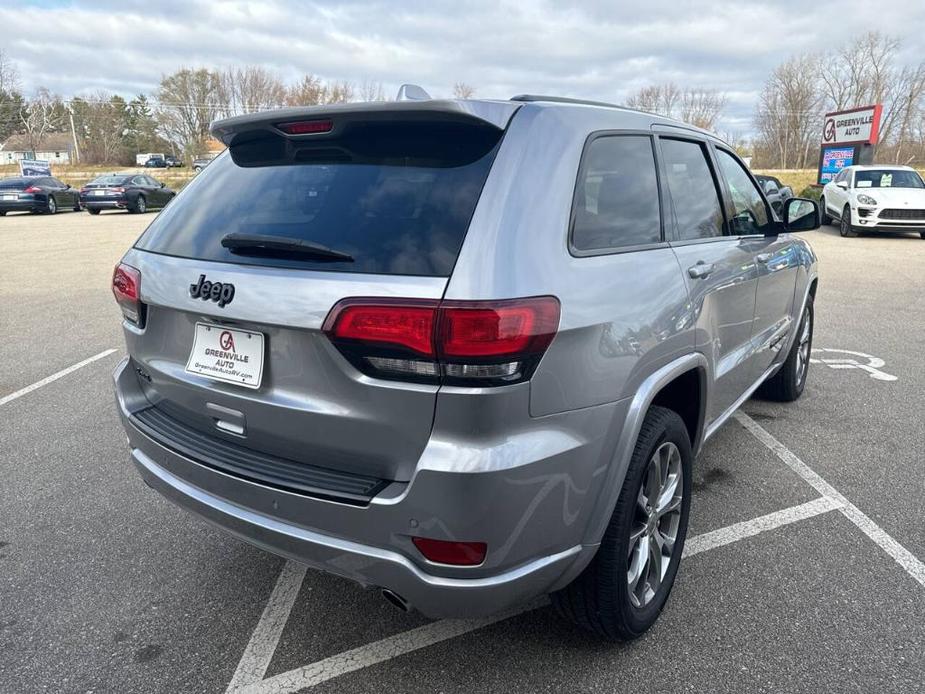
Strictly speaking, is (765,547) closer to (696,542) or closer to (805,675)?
(696,542)

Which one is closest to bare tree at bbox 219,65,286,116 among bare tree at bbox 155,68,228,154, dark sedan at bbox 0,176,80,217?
bare tree at bbox 155,68,228,154

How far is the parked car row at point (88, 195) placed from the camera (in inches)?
956

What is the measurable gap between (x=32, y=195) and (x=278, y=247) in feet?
90.2

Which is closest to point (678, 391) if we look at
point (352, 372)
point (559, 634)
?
point (559, 634)

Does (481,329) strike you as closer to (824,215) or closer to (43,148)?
(824,215)

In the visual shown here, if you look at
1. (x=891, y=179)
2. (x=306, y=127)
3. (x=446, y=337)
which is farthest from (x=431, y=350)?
(x=891, y=179)

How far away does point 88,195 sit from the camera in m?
24.5

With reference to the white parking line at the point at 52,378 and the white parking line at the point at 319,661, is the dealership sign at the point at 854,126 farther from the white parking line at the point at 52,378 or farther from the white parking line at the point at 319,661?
the white parking line at the point at 319,661

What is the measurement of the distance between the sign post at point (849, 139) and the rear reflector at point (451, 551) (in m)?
26.3

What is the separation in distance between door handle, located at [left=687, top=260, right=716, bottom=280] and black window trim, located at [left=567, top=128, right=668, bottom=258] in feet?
0.53

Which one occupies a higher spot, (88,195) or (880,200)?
(88,195)

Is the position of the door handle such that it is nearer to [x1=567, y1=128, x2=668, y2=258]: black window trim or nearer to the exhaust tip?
[x1=567, y1=128, x2=668, y2=258]: black window trim

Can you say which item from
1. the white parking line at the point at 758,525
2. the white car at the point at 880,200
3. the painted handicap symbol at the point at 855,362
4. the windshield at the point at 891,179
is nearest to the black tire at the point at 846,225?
the white car at the point at 880,200

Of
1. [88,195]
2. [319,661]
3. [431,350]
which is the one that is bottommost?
[319,661]
